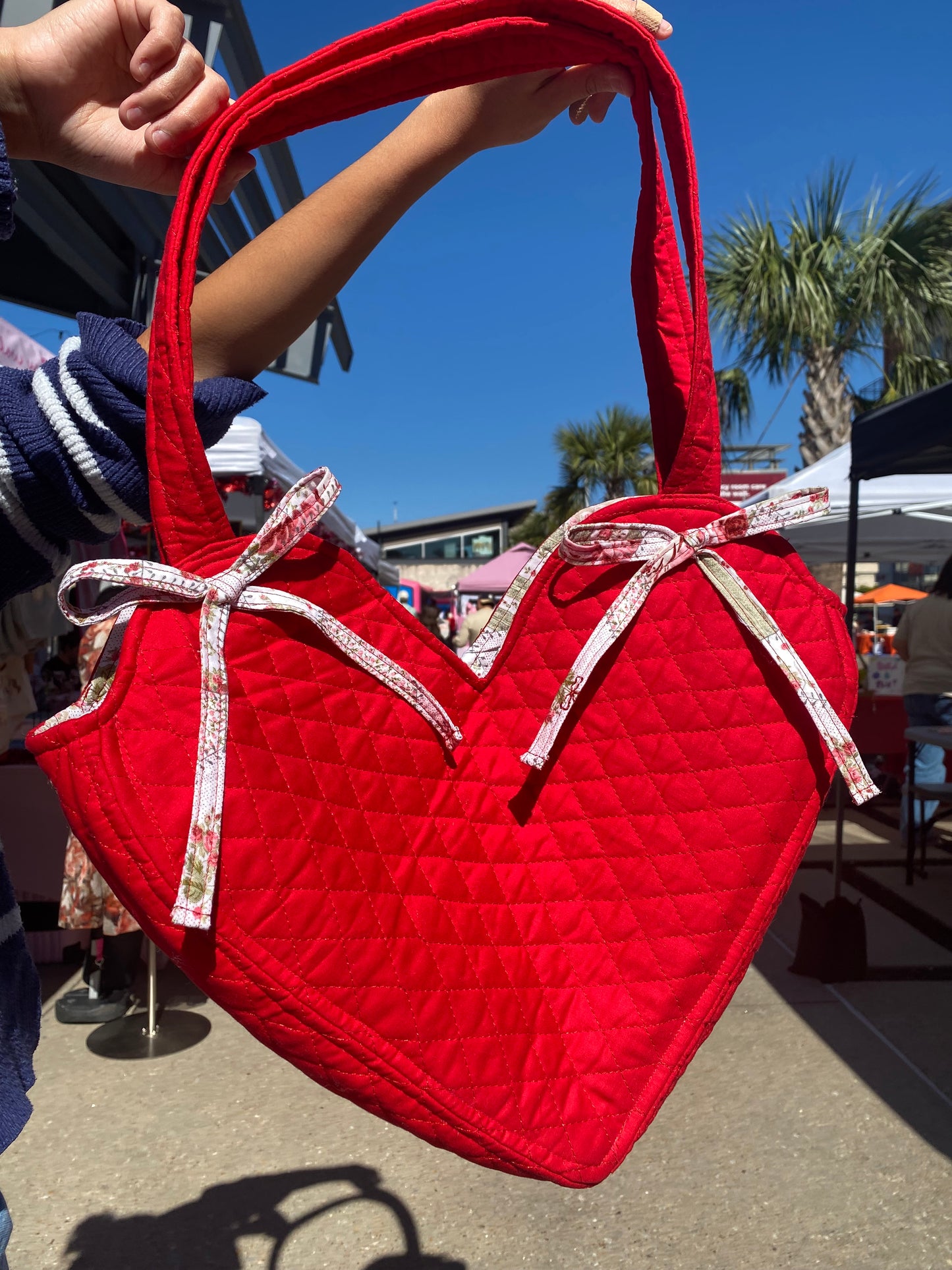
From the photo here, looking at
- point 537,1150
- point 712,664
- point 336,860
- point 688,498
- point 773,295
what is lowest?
point 537,1150

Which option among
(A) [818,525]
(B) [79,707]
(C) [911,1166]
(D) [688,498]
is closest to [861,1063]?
(C) [911,1166]

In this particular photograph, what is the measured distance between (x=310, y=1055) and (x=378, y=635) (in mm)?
325

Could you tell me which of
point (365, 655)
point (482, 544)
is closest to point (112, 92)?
point (365, 655)

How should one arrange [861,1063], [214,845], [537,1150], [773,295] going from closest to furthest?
[214,845], [537,1150], [861,1063], [773,295]

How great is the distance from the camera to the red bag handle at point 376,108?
1.98 ft

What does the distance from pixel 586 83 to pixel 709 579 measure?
450mm

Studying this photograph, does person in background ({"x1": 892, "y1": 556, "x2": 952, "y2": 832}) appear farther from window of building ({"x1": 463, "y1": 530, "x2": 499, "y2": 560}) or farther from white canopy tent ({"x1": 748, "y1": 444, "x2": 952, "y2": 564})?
window of building ({"x1": 463, "y1": 530, "x2": 499, "y2": 560})

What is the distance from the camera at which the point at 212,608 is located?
1.97ft

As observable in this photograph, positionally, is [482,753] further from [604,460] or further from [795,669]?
[604,460]

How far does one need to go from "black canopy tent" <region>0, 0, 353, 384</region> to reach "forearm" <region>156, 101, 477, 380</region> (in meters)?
2.04

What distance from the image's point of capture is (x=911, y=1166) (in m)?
2.38

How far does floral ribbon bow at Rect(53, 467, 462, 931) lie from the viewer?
0.57 metres

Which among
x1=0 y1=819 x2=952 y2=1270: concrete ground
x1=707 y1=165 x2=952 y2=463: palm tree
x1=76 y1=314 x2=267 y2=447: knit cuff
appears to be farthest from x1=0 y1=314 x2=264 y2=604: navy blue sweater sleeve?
x1=707 y1=165 x2=952 y2=463: palm tree

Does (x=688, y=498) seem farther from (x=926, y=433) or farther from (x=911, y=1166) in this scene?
(x=926, y=433)
